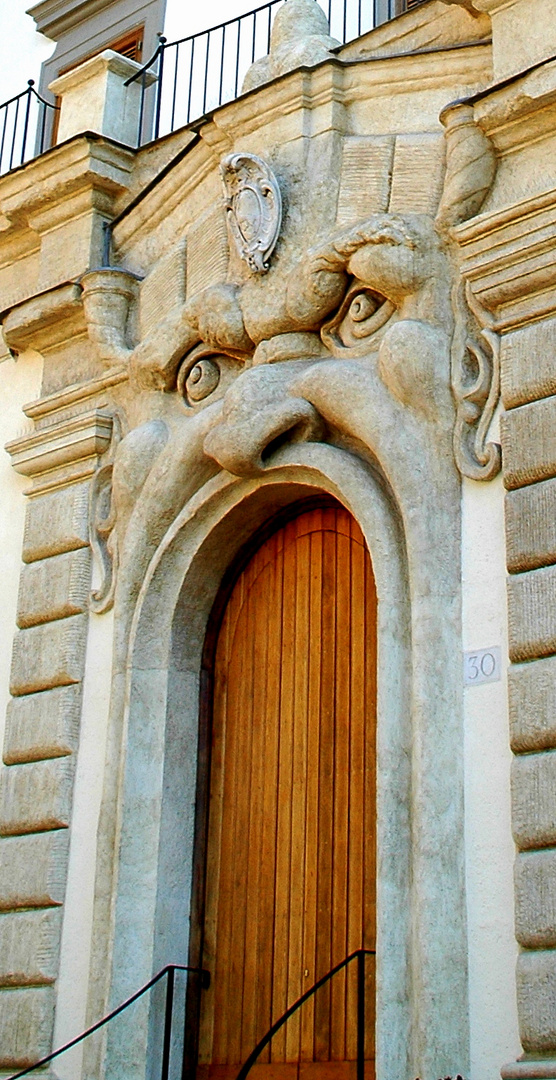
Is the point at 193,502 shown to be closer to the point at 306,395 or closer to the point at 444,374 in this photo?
the point at 306,395

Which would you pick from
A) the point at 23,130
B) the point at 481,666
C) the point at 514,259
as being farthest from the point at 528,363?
the point at 23,130

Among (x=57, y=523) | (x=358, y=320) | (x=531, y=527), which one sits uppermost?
(x=358, y=320)

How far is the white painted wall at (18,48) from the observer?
1180 cm

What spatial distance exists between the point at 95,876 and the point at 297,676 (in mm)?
1343

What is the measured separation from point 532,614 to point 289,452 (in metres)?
1.72

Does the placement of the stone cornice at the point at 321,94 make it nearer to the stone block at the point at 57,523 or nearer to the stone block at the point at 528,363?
the stone block at the point at 528,363

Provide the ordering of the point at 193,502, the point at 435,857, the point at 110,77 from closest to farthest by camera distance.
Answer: the point at 435,857 → the point at 193,502 → the point at 110,77

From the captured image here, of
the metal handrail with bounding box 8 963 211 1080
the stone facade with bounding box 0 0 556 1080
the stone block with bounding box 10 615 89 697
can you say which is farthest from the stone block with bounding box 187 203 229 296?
the metal handrail with bounding box 8 963 211 1080

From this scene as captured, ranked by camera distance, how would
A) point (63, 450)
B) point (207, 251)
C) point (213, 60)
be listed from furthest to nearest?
point (213, 60) < point (63, 450) < point (207, 251)

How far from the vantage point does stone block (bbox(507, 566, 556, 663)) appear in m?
6.10

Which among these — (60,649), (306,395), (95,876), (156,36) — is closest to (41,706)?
(60,649)

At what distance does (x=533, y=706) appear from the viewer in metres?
6.06

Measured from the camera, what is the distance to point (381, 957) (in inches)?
246

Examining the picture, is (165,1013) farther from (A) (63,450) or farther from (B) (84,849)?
(A) (63,450)
